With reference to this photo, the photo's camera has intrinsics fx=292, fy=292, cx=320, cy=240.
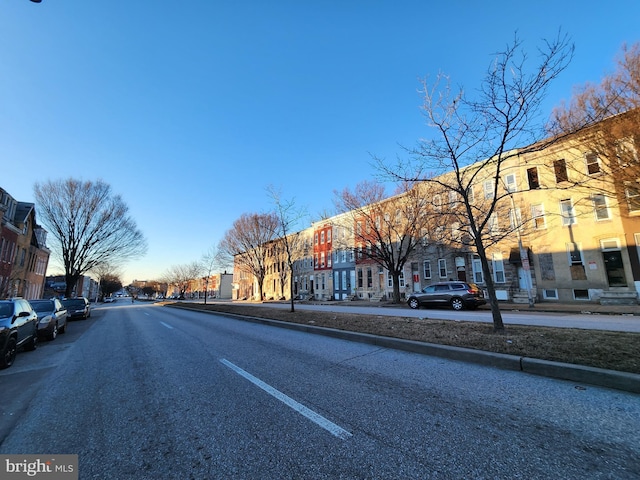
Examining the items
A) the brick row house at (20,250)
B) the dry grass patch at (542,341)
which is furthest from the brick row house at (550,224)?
the brick row house at (20,250)

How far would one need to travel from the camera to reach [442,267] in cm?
2775

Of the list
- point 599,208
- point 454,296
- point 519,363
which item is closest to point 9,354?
point 519,363

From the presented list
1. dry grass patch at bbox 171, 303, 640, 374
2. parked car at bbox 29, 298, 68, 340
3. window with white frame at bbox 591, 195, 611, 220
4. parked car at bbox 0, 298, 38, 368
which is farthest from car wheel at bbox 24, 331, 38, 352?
window with white frame at bbox 591, 195, 611, 220

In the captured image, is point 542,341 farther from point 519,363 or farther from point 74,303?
point 74,303

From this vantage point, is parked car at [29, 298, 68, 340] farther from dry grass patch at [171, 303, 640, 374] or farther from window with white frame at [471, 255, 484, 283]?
window with white frame at [471, 255, 484, 283]

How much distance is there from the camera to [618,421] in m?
3.31

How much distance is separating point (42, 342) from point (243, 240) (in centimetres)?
3060

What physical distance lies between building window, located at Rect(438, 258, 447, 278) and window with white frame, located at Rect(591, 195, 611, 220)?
11053 mm

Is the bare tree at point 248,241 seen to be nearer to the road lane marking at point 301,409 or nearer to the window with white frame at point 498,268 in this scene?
the window with white frame at point 498,268

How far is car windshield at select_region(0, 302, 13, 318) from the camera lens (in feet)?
24.7

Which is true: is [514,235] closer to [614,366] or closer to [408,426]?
[614,366]

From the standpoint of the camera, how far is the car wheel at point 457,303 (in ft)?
60.6

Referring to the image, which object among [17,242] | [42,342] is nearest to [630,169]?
[42,342]

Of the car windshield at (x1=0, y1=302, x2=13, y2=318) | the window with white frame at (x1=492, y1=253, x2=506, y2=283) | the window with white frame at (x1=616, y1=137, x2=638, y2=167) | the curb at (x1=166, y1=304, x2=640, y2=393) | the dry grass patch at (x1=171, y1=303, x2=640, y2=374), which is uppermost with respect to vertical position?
the window with white frame at (x1=616, y1=137, x2=638, y2=167)
